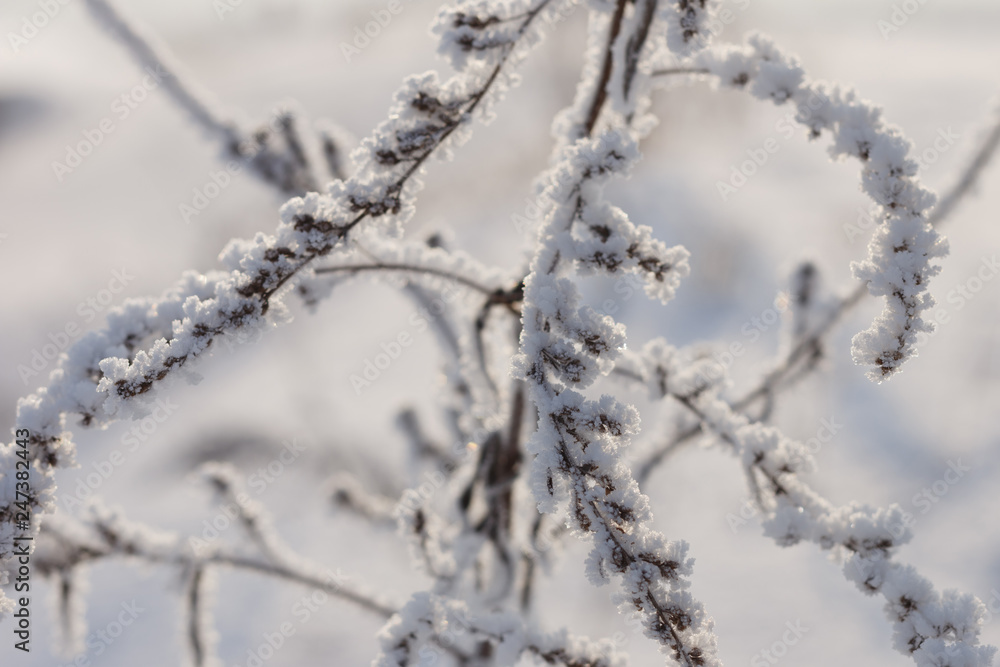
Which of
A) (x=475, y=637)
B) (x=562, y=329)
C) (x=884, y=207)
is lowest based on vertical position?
(x=475, y=637)

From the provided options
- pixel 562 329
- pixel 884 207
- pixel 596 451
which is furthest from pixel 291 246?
pixel 884 207

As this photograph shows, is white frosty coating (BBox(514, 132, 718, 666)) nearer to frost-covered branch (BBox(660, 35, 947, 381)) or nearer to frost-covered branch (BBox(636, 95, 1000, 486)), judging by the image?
frost-covered branch (BBox(660, 35, 947, 381))

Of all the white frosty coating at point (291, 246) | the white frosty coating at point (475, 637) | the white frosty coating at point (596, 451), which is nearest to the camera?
the white frosty coating at point (596, 451)

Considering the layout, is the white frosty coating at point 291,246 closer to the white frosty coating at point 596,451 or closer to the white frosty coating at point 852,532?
the white frosty coating at point 596,451

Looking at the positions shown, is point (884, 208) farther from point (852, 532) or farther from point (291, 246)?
point (291, 246)

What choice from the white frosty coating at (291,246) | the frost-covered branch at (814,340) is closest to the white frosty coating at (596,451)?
the white frosty coating at (291,246)

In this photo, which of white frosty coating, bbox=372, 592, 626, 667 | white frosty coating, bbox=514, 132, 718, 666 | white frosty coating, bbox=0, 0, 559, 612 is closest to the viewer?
white frosty coating, bbox=514, 132, 718, 666

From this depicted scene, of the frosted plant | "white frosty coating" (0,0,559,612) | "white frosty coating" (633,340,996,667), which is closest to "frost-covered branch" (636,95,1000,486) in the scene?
the frosted plant
